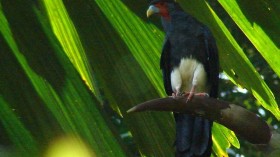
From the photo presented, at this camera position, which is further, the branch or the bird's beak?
the bird's beak

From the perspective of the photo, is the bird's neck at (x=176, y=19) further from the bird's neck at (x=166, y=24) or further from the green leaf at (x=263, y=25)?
the green leaf at (x=263, y=25)

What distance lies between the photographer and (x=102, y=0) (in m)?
1.66

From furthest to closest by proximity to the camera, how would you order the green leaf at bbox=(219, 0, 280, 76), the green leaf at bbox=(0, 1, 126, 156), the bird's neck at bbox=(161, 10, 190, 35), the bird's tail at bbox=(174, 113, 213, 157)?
the bird's neck at bbox=(161, 10, 190, 35) < the green leaf at bbox=(219, 0, 280, 76) < the green leaf at bbox=(0, 1, 126, 156) < the bird's tail at bbox=(174, 113, 213, 157)

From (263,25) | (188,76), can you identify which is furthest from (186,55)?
(263,25)

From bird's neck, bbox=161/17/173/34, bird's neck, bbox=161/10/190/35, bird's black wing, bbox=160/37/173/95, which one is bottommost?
bird's black wing, bbox=160/37/173/95

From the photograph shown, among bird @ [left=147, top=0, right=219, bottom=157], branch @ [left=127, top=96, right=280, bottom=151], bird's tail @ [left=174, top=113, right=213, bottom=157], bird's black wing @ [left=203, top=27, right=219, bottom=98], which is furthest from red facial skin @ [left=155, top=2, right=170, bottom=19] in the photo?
branch @ [left=127, top=96, right=280, bottom=151]

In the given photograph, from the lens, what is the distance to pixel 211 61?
5.61 ft

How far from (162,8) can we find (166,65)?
0.47 feet

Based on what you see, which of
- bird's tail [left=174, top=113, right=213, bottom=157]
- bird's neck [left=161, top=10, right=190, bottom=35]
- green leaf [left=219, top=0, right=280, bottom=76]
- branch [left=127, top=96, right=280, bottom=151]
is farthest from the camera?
bird's neck [left=161, top=10, right=190, bottom=35]

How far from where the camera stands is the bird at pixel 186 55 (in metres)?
1.65

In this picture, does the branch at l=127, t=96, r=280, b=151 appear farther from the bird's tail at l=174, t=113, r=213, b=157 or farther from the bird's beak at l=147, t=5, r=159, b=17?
the bird's beak at l=147, t=5, r=159, b=17

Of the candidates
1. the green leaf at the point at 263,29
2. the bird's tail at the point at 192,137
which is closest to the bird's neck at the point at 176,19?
the green leaf at the point at 263,29

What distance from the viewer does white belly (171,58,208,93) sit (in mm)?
1713

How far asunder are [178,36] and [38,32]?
0.42 meters
